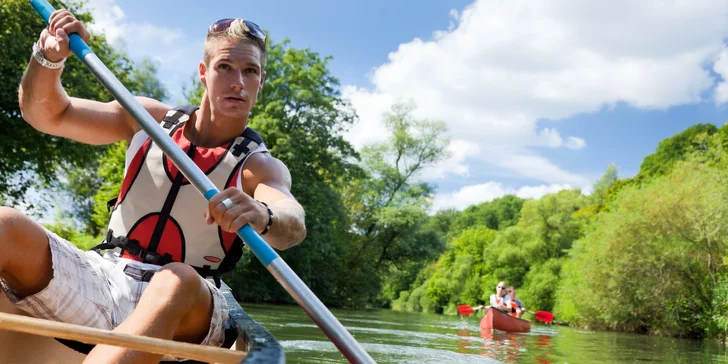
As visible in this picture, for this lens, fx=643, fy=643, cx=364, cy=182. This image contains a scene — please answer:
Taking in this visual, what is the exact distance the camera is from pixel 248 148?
2088 millimetres

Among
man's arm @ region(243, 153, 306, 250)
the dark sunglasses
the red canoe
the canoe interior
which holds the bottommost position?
the red canoe

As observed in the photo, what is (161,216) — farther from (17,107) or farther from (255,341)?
(17,107)

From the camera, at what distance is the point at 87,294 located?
1.72 meters

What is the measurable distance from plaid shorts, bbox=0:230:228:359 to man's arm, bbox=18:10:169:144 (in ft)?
1.57

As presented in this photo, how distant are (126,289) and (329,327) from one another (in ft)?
2.12

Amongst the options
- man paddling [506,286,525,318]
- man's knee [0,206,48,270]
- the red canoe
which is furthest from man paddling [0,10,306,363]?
man paddling [506,286,525,318]

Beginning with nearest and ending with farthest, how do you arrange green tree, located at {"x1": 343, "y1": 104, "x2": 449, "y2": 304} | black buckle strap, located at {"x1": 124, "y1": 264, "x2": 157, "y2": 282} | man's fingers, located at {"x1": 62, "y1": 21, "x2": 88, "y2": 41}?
black buckle strap, located at {"x1": 124, "y1": 264, "x2": 157, "y2": 282}
man's fingers, located at {"x1": 62, "y1": 21, "x2": 88, "y2": 41}
green tree, located at {"x1": 343, "y1": 104, "x2": 449, "y2": 304}

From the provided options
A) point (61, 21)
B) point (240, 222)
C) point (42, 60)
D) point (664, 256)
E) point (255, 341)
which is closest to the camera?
point (255, 341)

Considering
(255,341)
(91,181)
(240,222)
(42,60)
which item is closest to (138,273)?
(240,222)

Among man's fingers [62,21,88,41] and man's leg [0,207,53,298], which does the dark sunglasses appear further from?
man's leg [0,207,53,298]

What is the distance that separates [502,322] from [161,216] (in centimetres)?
1116

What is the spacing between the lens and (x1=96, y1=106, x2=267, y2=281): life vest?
76.8 inches

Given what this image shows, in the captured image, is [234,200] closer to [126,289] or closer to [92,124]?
[126,289]

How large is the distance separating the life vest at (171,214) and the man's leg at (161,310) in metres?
0.30
